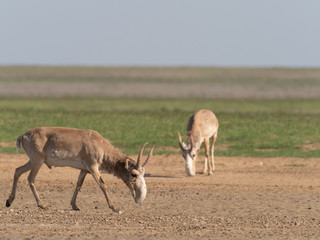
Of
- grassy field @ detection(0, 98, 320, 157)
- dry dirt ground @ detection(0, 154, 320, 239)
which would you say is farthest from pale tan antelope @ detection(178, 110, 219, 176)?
grassy field @ detection(0, 98, 320, 157)

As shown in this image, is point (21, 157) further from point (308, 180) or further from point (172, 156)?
point (308, 180)

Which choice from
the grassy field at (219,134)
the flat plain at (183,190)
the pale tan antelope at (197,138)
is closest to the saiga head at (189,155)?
the pale tan antelope at (197,138)

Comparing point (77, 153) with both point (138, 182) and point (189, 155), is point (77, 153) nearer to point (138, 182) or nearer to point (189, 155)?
point (138, 182)

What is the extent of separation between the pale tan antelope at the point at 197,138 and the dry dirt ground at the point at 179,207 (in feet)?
1.16

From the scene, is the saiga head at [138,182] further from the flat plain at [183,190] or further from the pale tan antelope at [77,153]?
the flat plain at [183,190]

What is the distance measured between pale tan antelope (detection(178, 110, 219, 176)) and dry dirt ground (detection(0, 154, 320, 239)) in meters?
0.35

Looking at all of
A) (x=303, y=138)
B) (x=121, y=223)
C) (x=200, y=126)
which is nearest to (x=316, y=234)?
(x=121, y=223)

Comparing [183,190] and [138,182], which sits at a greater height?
[138,182]

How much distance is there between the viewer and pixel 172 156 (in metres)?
23.7

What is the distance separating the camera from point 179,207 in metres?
14.7

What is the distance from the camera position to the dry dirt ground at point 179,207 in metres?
12.0

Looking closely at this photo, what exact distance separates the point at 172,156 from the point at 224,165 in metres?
2.24

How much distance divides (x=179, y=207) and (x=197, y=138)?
5.53 meters

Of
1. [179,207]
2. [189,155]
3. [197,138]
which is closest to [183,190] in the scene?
[179,207]
